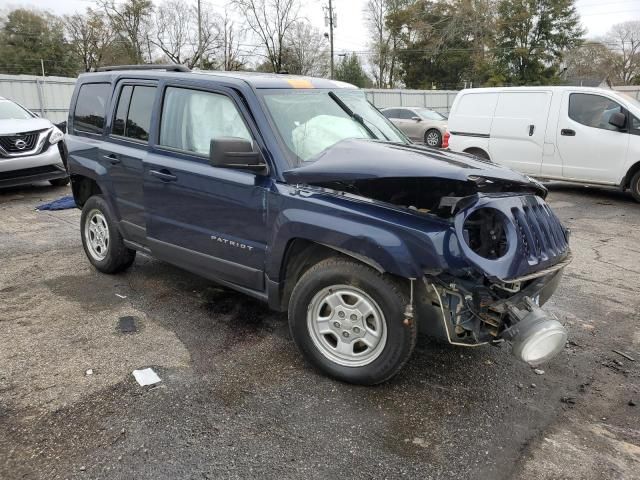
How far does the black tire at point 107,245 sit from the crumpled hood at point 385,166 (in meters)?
2.34

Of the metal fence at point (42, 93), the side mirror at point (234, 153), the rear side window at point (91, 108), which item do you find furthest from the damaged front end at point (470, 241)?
the metal fence at point (42, 93)

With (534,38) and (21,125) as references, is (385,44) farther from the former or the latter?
(21,125)

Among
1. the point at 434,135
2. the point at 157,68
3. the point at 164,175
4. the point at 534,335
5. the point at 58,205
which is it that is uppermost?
the point at 157,68

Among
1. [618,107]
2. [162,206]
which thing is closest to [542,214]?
[162,206]

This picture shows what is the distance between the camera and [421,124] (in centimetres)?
2005

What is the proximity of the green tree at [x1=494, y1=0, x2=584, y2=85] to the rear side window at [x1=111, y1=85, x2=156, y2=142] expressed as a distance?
1672 inches

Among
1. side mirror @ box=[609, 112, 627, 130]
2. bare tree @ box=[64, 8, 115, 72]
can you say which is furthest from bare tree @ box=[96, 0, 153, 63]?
side mirror @ box=[609, 112, 627, 130]

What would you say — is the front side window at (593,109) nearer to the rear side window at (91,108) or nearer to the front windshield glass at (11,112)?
the rear side window at (91,108)

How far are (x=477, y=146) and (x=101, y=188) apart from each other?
7598mm

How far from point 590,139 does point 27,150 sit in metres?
9.91

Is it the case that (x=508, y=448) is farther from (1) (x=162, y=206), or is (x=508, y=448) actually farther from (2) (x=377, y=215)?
(1) (x=162, y=206)

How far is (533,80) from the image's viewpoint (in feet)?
141

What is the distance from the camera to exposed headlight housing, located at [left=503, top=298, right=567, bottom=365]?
9.07ft

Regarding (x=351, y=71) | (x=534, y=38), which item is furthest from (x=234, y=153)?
(x=351, y=71)
